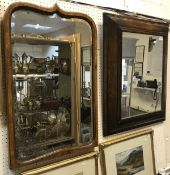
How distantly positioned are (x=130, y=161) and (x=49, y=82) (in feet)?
Answer: 2.37

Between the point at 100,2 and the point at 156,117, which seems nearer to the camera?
the point at 100,2

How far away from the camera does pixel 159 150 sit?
1658mm

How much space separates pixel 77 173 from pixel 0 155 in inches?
15.2

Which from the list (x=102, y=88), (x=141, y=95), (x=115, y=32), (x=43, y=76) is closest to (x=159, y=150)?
(x=141, y=95)

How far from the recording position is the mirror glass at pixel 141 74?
136 cm

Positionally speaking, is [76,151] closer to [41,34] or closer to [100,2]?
[41,34]

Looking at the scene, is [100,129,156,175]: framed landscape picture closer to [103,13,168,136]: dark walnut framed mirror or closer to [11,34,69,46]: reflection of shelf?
[103,13,168,136]: dark walnut framed mirror

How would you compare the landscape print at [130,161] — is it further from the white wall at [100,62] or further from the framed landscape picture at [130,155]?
the white wall at [100,62]

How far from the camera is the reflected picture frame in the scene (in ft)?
3.43

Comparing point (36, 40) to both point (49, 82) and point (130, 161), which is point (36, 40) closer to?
point (49, 82)

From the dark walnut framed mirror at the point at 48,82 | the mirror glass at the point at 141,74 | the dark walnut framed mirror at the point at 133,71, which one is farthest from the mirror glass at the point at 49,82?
the mirror glass at the point at 141,74

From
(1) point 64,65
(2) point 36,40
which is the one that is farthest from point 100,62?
(2) point 36,40

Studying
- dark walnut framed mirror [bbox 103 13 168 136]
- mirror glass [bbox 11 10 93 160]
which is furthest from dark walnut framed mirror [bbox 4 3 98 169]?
dark walnut framed mirror [bbox 103 13 168 136]

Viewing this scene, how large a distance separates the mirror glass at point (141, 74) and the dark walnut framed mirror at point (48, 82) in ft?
0.81
